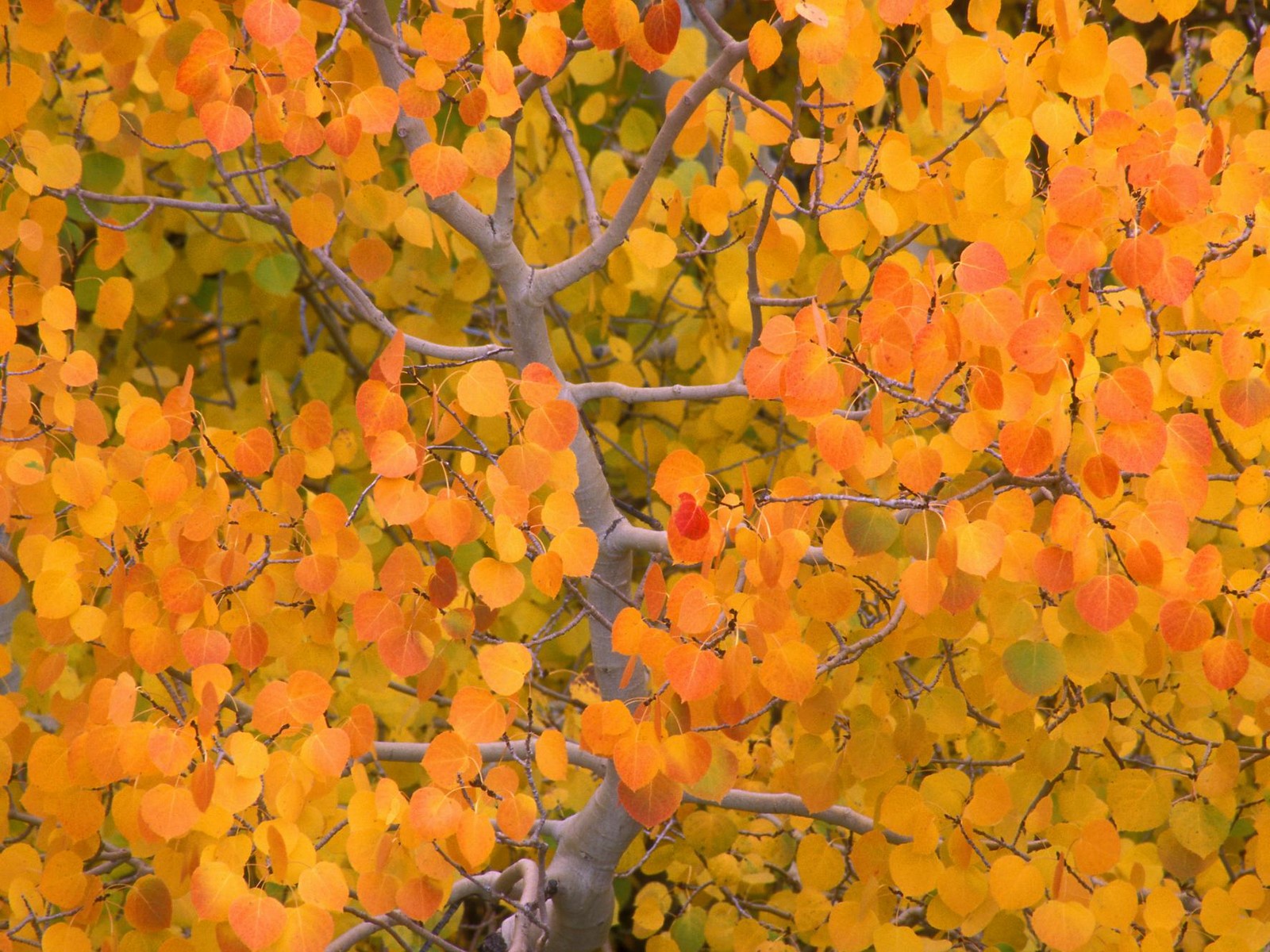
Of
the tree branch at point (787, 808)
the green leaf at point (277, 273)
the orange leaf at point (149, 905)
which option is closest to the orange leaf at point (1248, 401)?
the tree branch at point (787, 808)

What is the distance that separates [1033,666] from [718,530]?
14.5 inches

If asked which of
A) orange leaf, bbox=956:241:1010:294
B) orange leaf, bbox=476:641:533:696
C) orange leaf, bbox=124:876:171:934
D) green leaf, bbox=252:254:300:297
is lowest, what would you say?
orange leaf, bbox=124:876:171:934

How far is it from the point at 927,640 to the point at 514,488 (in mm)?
552

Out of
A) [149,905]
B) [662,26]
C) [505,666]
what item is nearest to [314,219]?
[662,26]

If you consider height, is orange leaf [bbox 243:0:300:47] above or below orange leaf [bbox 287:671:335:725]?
above

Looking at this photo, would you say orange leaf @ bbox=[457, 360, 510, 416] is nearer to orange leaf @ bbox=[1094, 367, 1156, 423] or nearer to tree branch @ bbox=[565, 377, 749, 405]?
tree branch @ bbox=[565, 377, 749, 405]

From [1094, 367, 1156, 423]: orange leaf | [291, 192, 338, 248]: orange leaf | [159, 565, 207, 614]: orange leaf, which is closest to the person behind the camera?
[1094, 367, 1156, 423]: orange leaf

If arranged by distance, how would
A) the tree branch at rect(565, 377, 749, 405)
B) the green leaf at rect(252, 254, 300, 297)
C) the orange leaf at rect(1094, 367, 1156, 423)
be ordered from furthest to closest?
the green leaf at rect(252, 254, 300, 297) < the tree branch at rect(565, 377, 749, 405) < the orange leaf at rect(1094, 367, 1156, 423)

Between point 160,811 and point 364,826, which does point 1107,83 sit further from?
point 160,811

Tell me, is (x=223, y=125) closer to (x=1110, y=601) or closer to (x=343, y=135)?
(x=343, y=135)

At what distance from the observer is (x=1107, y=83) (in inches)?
55.6

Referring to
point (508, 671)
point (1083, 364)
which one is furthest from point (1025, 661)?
point (508, 671)

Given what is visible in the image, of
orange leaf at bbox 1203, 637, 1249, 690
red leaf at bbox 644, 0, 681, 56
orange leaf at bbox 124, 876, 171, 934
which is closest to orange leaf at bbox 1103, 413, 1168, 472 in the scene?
orange leaf at bbox 1203, 637, 1249, 690

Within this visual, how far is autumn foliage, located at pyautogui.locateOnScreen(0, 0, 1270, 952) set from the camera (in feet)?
4.08
